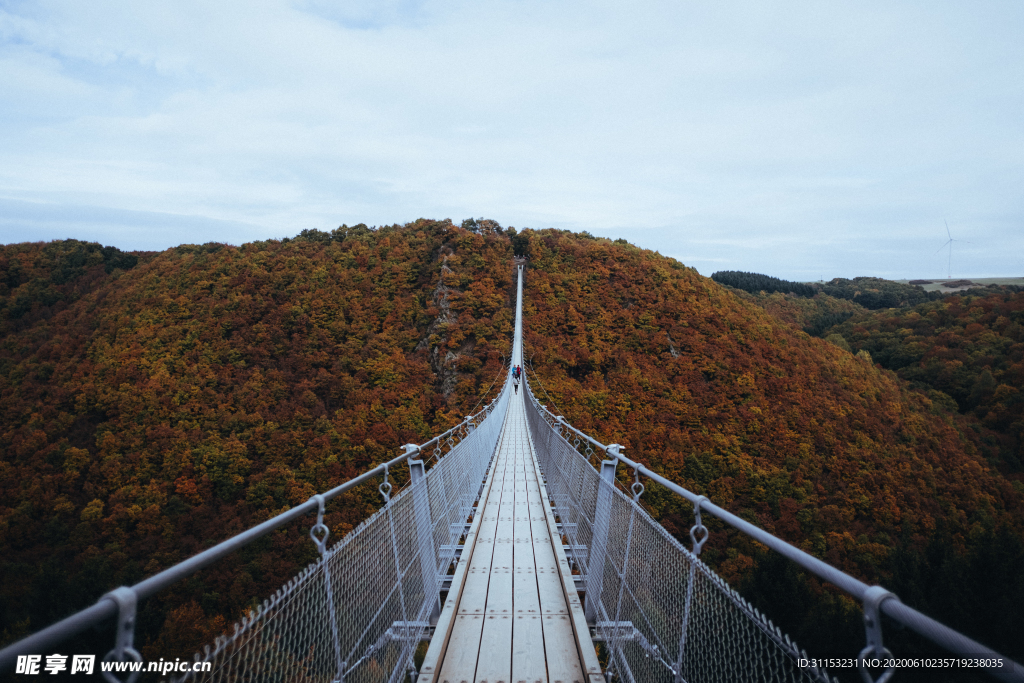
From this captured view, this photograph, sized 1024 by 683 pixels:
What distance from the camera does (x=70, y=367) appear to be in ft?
90.3

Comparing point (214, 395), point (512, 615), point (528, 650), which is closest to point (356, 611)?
Result: point (528, 650)

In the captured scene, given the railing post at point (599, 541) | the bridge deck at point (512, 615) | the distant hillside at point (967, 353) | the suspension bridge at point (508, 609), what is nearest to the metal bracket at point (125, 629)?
the suspension bridge at point (508, 609)

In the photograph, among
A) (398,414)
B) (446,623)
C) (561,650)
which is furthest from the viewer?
(398,414)

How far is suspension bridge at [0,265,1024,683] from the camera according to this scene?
101 centimetres

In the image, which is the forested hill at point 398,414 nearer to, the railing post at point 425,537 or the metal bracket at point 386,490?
the railing post at point 425,537

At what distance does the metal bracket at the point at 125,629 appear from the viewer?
0.83 metres

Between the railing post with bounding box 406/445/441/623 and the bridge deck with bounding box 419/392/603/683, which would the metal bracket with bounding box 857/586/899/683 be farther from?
the railing post with bounding box 406/445/441/623

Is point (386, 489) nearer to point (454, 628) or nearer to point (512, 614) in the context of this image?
point (454, 628)

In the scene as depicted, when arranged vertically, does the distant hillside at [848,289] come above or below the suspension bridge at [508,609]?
above

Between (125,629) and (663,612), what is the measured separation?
75.0 inches

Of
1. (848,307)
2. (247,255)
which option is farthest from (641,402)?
(848,307)

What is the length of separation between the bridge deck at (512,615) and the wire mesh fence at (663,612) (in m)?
0.21

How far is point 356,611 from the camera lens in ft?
6.41

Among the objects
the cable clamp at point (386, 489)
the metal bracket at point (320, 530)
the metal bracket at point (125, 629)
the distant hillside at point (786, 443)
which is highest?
the metal bracket at point (125, 629)
